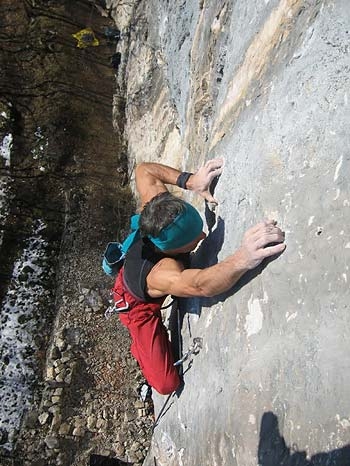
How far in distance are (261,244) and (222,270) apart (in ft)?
1.03

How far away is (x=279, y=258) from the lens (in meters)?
2.57

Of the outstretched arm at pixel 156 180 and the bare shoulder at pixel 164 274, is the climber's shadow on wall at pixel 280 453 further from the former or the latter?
the outstretched arm at pixel 156 180

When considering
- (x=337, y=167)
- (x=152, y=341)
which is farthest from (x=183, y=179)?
(x=337, y=167)

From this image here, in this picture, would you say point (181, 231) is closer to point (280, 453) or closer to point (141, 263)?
point (141, 263)

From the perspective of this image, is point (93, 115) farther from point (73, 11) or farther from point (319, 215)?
point (319, 215)

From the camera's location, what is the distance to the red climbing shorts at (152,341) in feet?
12.8

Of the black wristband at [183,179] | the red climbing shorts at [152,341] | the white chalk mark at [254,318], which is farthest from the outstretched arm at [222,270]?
the black wristband at [183,179]

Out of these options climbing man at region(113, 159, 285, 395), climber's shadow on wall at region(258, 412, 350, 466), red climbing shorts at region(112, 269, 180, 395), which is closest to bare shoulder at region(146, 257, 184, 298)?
climbing man at region(113, 159, 285, 395)

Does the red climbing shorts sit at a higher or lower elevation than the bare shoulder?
lower

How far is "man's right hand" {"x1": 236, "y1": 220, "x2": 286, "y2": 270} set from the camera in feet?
8.43

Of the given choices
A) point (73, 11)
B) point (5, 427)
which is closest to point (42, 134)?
point (73, 11)

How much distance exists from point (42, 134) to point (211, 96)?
5445mm

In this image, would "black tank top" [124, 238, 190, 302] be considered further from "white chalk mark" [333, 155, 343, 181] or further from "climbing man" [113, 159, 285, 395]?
"white chalk mark" [333, 155, 343, 181]

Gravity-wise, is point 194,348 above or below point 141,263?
below
